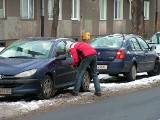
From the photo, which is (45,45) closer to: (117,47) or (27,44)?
(27,44)

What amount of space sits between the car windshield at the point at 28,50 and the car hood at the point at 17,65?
1.42 ft

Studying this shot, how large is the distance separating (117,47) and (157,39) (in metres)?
8.68

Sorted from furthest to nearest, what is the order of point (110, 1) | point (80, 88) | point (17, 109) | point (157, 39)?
1. point (110, 1)
2. point (157, 39)
3. point (80, 88)
4. point (17, 109)

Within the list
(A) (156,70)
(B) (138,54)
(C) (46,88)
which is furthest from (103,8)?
(C) (46,88)

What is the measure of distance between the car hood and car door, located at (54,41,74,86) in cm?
57

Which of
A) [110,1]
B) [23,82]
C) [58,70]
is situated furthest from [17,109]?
[110,1]

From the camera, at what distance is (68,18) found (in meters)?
31.2

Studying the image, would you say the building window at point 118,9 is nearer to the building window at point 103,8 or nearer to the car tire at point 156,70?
the building window at point 103,8

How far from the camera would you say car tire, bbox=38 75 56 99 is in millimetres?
11258

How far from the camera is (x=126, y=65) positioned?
50.8 ft

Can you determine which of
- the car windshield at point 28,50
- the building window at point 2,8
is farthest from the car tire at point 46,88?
the building window at point 2,8

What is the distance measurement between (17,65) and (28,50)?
3.61 feet

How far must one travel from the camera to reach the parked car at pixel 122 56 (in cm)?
1537

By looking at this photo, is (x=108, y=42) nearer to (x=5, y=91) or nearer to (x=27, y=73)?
(x=27, y=73)
